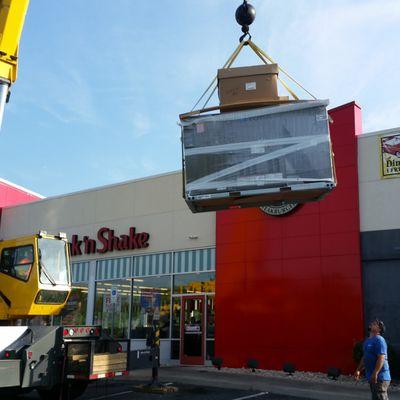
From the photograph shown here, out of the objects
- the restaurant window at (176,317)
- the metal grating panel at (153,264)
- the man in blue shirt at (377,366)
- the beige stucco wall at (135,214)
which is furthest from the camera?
the metal grating panel at (153,264)

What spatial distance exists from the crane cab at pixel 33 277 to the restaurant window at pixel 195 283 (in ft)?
24.1

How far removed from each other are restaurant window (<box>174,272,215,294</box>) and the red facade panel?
49 centimetres

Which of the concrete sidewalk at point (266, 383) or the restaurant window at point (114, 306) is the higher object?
the restaurant window at point (114, 306)

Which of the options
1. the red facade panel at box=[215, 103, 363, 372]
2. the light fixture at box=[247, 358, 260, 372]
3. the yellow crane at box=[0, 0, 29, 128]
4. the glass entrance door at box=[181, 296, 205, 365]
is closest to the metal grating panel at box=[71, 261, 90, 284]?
the glass entrance door at box=[181, 296, 205, 365]

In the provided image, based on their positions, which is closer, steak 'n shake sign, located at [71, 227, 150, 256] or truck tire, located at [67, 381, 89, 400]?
truck tire, located at [67, 381, 89, 400]

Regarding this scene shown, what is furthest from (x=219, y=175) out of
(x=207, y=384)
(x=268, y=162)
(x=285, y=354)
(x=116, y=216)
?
(x=116, y=216)

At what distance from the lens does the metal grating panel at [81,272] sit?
21672 mm

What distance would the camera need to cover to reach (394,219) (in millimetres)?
14578

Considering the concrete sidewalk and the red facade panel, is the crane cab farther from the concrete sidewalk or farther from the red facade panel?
the red facade panel

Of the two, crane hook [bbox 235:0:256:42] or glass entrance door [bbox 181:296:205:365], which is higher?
crane hook [bbox 235:0:256:42]

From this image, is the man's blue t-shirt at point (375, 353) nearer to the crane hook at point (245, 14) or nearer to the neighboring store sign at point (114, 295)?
the crane hook at point (245, 14)

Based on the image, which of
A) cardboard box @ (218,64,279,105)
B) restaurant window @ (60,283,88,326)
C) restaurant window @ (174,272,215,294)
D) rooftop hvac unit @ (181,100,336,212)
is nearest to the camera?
rooftop hvac unit @ (181,100,336,212)

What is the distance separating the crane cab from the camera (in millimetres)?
10555

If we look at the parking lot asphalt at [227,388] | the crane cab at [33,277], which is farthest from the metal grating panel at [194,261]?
the crane cab at [33,277]
